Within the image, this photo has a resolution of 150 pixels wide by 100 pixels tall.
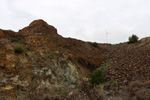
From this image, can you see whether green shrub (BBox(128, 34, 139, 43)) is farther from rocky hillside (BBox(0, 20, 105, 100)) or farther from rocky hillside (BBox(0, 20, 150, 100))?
rocky hillside (BBox(0, 20, 105, 100))

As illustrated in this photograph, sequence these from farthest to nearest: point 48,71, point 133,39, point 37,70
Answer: point 133,39 → point 48,71 → point 37,70

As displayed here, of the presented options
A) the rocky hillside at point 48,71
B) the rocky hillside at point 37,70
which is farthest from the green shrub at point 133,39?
the rocky hillside at point 37,70

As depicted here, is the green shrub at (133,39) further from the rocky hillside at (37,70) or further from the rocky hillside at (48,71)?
the rocky hillside at (37,70)

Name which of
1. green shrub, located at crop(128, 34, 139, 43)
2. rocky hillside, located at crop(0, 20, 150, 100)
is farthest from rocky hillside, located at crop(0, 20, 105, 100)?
green shrub, located at crop(128, 34, 139, 43)

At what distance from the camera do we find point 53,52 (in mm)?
14359

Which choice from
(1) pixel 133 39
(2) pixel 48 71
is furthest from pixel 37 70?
(1) pixel 133 39

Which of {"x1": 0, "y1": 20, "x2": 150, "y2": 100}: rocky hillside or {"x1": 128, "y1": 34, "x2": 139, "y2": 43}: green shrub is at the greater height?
{"x1": 128, "y1": 34, "x2": 139, "y2": 43}: green shrub

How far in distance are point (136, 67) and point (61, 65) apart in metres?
8.99

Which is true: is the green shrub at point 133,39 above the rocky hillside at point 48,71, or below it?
above

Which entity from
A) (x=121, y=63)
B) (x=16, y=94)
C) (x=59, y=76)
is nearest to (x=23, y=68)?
(x=16, y=94)

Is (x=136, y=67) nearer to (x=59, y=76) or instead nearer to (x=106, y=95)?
(x=59, y=76)

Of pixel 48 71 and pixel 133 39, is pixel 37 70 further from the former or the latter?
pixel 133 39

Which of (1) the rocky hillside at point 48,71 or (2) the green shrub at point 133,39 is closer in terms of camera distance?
(1) the rocky hillside at point 48,71

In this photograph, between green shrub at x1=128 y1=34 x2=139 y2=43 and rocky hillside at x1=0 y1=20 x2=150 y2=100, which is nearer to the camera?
rocky hillside at x1=0 y1=20 x2=150 y2=100
